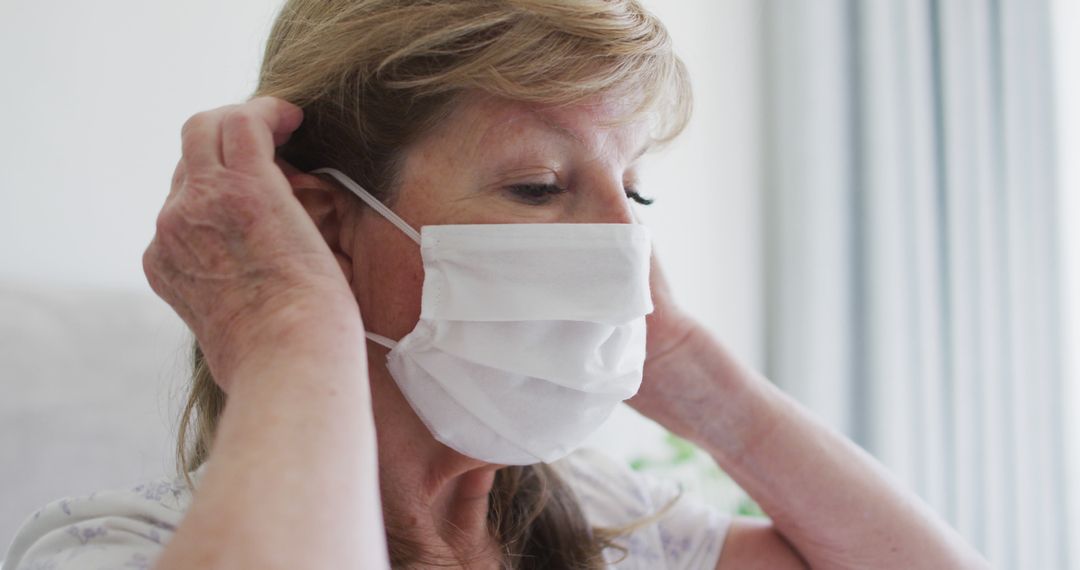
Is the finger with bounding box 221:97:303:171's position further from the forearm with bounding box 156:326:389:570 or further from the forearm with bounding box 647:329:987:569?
the forearm with bounding box 647:329:987:569

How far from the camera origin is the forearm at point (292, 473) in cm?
64

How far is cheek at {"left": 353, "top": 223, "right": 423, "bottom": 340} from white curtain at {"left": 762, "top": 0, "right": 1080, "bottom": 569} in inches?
75.3

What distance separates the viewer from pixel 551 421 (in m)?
1.00

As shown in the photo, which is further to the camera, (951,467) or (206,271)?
(951,467)

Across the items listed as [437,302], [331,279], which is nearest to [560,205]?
[437,302]

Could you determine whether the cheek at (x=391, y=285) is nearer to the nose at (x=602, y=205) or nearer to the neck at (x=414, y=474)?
the neck at (x=414, y=474)

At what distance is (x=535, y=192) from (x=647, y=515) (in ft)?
1.91

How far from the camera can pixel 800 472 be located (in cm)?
129

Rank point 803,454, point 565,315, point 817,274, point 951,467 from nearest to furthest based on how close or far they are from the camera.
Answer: point 565,315
point 803,454
point 951,467
point 817,274

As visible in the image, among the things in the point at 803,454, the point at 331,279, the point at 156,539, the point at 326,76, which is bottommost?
the point at 803,454

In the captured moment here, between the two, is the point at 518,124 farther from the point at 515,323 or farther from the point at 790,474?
the point at 790,474

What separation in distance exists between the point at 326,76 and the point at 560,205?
281 millimetres

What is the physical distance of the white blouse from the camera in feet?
3.13

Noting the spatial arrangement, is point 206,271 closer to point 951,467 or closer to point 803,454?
point 803,454
